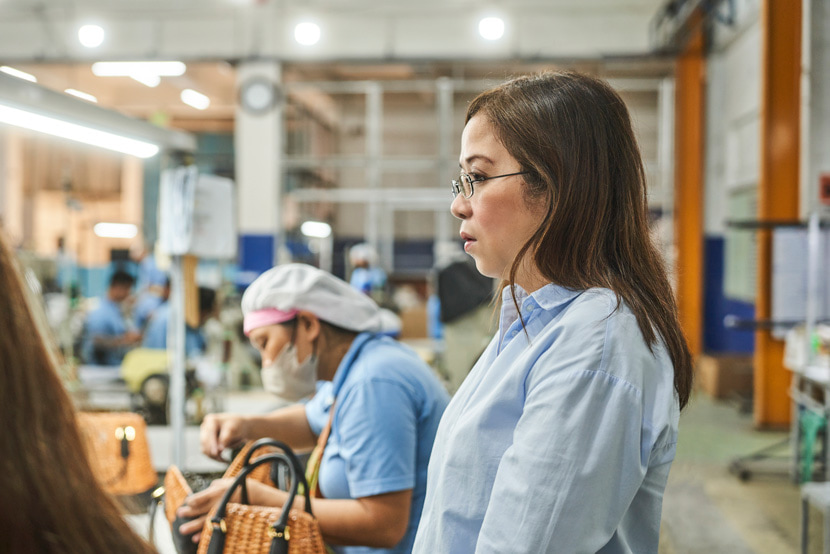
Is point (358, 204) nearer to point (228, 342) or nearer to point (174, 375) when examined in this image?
point (228, 342)

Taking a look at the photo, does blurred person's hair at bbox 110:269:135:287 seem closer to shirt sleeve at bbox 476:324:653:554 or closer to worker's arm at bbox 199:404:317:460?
worker's arm at bbox 199:404:317:460

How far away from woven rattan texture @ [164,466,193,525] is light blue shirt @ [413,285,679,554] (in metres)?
0.77

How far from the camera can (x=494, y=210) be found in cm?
111

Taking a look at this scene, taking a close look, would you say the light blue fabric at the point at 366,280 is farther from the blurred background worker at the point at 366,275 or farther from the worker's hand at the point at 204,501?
the worker's hand at the point at 204,501

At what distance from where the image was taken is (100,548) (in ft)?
2.35

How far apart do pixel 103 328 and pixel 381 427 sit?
595cm

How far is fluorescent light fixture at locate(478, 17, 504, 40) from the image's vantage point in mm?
9913

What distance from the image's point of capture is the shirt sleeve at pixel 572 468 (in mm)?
909

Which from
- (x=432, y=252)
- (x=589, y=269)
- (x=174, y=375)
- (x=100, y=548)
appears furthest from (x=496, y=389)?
(x=432, y=252)

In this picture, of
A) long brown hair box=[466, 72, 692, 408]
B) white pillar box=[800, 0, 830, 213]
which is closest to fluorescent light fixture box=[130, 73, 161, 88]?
white pillar box=[800, 0, 830, 213]

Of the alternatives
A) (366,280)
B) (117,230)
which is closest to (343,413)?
(366,280)

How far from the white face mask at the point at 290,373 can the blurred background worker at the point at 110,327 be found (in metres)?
5.23

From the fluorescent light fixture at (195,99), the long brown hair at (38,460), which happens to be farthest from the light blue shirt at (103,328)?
the fluorescent light fixture at (195,99)

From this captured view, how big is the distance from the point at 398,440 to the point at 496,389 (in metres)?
0.72
